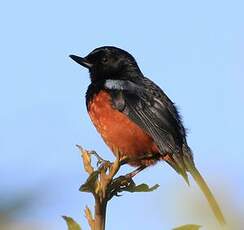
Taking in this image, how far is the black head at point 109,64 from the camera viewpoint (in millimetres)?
6293

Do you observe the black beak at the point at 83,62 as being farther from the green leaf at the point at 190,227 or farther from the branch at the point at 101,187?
→ the green leaf at the point at 190,227

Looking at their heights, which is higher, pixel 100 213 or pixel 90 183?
pixel 90 183

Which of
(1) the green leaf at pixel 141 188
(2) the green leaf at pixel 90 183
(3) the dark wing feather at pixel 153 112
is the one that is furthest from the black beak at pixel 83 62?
(2) the green leaf at pixel 90 183

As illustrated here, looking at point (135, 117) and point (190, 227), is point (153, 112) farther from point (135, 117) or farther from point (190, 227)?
point (190, 227)

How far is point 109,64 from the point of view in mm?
6426

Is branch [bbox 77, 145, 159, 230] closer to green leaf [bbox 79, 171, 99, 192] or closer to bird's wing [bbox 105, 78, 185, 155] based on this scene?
green leaf [bbox 79, 171, 99, 192]

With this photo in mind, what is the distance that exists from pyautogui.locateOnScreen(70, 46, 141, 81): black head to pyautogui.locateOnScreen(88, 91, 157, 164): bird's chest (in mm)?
607

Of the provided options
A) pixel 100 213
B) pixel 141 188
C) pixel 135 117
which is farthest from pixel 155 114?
pixel 100 213

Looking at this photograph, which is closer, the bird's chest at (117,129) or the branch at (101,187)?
the branch at (101,187)

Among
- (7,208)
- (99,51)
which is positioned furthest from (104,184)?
(99,51)

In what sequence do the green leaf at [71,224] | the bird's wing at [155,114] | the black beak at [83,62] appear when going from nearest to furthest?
the green leaf at [71,224], the bird's wing at [155,114], the black beak at [83,62]

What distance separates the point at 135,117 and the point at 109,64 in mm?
1067

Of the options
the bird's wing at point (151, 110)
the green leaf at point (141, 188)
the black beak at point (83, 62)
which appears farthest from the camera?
the black beak at point (83, 62)

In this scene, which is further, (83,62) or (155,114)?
(83,62)
